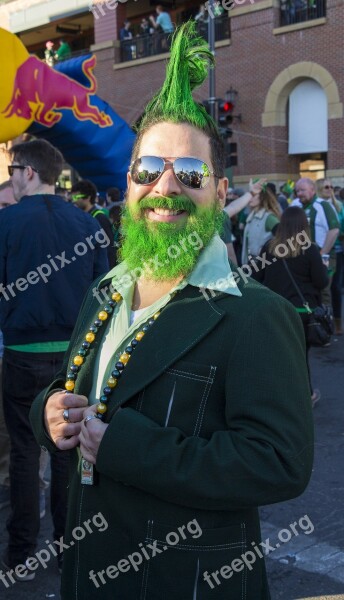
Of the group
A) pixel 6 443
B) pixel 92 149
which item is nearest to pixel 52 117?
pixel 92 149

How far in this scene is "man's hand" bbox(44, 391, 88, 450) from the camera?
5.65 feet

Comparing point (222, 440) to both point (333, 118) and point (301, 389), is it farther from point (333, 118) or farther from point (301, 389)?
point (333, 118)

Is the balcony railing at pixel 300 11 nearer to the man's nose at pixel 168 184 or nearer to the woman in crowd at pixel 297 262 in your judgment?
the woman in crowd at pixel 297 262

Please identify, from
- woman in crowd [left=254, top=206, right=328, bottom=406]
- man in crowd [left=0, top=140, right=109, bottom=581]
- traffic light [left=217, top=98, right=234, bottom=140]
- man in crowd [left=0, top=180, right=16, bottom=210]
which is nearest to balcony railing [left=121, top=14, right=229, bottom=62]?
Result: traffic light [left=217, top=98, right=234, bottom=140]

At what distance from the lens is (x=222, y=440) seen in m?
1.50

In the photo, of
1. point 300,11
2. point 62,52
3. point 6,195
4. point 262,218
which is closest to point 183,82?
point 6,195

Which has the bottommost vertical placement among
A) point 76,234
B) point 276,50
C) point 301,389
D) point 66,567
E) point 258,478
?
point 66,567

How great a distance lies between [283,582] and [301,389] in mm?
2062

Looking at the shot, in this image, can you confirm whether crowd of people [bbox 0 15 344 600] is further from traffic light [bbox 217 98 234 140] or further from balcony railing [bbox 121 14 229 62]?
balcony railing [bbox 121 14 229 62]

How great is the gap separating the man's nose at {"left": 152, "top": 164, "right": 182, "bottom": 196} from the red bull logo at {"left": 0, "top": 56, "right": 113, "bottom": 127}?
5990 mm

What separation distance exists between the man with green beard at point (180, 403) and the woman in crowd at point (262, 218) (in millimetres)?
5973

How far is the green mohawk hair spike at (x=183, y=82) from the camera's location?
67.6 inches


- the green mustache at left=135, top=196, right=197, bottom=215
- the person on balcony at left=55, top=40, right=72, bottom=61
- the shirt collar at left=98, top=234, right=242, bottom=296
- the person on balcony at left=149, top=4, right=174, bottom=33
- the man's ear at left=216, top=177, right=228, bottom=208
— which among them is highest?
the person on balcony at left=149, top=4, right=174, bottom=33

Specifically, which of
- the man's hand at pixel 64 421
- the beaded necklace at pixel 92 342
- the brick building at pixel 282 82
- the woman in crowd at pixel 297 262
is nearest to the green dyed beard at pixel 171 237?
the beaded necklace at pixel 92 342
